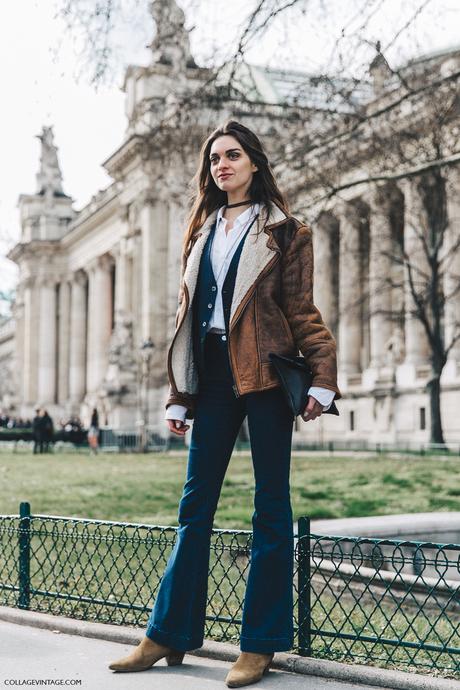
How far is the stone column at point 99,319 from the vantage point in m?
79.7

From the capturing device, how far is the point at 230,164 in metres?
5.69

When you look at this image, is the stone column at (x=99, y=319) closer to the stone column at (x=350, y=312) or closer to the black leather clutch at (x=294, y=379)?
the stone column at (x=350, y=312)

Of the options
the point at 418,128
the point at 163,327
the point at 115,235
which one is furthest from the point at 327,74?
the point at 115,235

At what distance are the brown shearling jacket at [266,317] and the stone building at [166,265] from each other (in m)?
6.46

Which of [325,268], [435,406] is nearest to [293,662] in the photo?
[435,406]

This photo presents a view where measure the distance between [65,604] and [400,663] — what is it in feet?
8.27

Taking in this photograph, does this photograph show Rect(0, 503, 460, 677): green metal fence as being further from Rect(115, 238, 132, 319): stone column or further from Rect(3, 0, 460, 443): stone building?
Rect(115, 238, 132, 319): stone column

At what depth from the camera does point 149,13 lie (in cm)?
1053

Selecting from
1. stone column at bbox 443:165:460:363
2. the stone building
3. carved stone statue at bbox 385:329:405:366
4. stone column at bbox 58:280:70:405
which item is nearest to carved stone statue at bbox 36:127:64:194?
the stone building

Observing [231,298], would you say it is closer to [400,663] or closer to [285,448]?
[285,448]

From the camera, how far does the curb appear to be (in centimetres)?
506

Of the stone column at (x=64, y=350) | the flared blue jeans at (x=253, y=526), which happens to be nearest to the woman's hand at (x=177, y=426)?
the flared blue jeans at (x=253, y=526)

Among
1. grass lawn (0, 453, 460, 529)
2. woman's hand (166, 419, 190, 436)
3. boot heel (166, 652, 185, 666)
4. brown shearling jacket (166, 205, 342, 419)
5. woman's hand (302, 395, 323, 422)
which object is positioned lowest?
boot heel (166, 652, 185, 666)

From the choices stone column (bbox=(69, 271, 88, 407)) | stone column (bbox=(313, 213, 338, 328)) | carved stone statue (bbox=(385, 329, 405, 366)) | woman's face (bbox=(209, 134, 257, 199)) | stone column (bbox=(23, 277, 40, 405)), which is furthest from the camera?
stone column (bbox=(23, 277, 40, 405))
